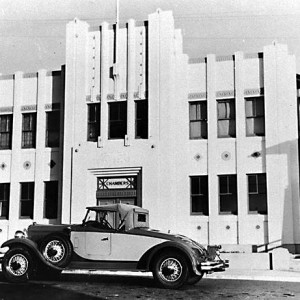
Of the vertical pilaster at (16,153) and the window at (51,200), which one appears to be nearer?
the window at (51,200)

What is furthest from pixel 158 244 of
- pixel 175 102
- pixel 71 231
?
pixel 175 102

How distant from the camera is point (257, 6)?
41.5ft

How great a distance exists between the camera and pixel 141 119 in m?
22.2

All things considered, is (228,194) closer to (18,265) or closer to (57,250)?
(57,250)

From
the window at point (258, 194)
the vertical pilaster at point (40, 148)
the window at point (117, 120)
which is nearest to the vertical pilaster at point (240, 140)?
the window at point (258, 194)

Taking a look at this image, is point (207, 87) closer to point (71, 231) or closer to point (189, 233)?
point (189, 233)

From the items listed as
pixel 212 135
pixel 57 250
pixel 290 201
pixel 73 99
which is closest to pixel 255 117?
pixel 212 135

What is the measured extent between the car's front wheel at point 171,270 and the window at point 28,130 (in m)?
13.6

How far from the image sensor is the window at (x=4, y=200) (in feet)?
79.3

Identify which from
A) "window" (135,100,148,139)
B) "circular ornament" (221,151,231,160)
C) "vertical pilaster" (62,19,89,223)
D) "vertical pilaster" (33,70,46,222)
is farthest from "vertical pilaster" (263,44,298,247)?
"vertical pilaster" (33,70,46,222)

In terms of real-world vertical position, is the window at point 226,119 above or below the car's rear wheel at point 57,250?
above

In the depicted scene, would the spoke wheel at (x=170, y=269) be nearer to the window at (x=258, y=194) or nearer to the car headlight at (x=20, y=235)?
the car headlight at (x=20, y=235)

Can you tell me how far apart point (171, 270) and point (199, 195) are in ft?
34.3

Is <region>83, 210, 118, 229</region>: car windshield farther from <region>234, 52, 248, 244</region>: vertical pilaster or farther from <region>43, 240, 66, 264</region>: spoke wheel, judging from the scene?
<region>234, 52, 248, 244</region>: vertical pilaster
